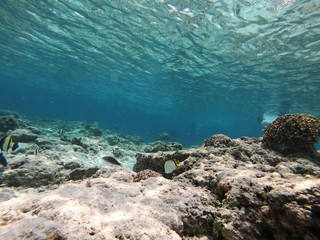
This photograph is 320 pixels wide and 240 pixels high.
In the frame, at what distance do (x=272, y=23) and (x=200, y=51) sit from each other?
266 inches

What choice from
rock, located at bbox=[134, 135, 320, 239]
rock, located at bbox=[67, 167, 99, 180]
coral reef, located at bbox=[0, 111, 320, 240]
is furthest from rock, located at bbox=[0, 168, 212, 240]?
rock, located at bbox=[67, 167, 99, 180]

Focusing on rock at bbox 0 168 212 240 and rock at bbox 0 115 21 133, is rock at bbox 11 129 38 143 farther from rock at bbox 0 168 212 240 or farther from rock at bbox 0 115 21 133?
rock at bbox 0 168 212 240

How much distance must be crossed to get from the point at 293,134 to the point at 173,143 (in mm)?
7496

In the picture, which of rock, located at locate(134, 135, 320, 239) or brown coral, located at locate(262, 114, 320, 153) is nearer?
rock, located at locate(134, 135, 320, 239)

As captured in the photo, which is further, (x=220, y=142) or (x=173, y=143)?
(x=173, y=143)

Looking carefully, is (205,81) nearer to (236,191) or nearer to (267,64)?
(267,64)

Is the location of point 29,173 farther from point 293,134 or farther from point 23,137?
point 293,134

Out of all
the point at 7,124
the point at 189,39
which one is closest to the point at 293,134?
the point at 189,39

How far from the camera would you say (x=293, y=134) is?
5102 millimetres

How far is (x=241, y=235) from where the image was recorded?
7.06ft

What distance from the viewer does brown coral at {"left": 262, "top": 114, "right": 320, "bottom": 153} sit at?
5.05 m

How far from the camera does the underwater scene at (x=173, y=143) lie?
2121mm

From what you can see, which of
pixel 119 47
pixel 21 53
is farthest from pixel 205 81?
pixel 21 53

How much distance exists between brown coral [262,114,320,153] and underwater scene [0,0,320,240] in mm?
30
